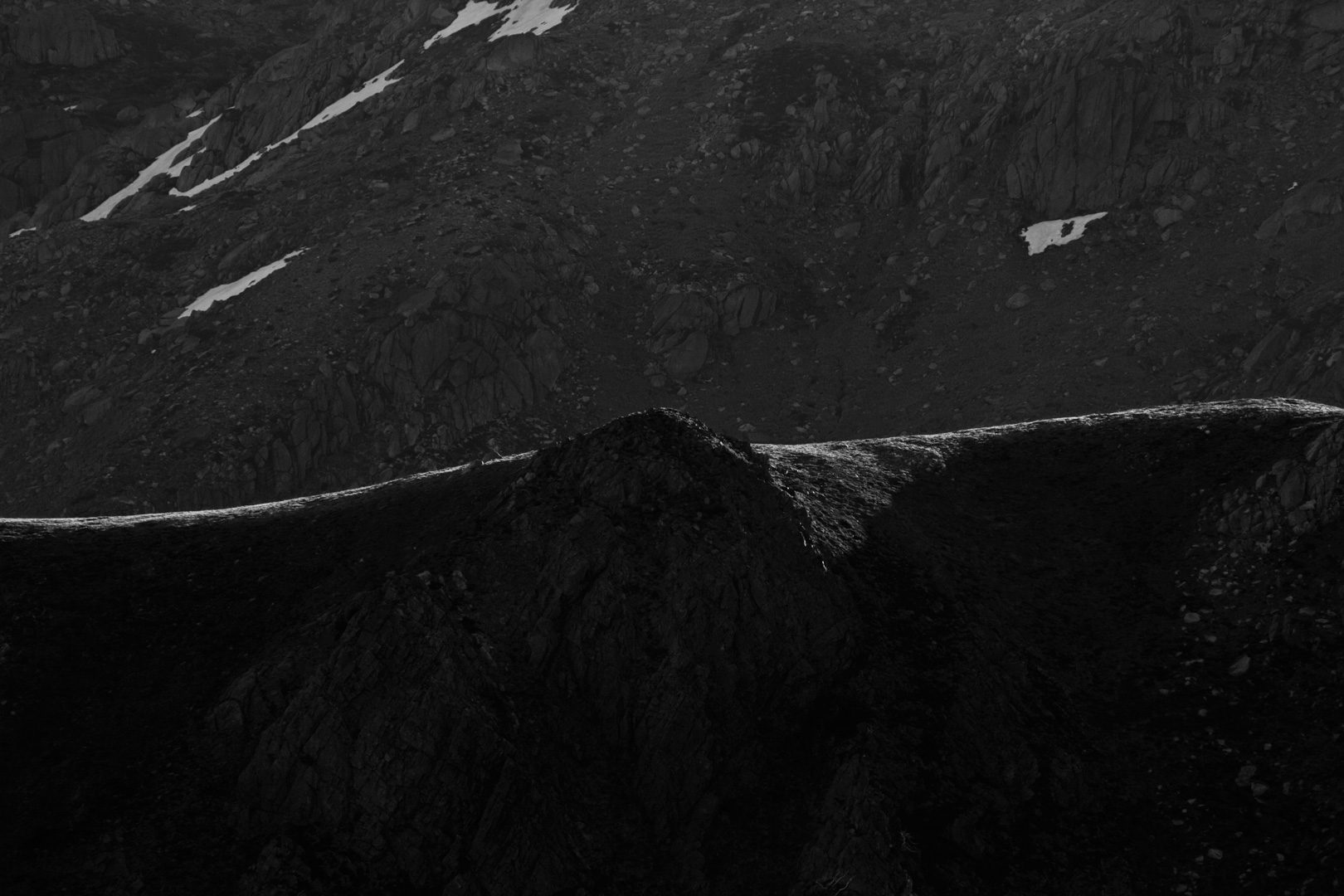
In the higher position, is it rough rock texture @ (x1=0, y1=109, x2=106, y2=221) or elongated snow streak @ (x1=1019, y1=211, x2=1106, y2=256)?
rough rock texture @ (x1=0, y1=109, x2=106, y2=221)

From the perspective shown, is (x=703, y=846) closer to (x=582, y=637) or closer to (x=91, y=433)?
(x=582, y=637)

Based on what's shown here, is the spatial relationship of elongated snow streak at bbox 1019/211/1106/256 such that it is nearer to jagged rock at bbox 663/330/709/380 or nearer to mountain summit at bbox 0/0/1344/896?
mountain summit at bbox 0/0/1344/896

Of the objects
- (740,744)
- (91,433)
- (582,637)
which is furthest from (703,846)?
(91,433)

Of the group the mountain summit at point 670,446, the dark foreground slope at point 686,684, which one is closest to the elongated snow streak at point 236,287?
the mountain summit at point 670,446

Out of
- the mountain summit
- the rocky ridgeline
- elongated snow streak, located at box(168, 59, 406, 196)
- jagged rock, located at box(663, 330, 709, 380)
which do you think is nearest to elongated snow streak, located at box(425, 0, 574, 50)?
the mountain summit

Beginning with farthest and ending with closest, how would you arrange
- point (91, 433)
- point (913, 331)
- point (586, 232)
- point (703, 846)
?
point (586, 232) < point (913, 331) < point (91, 433) < point (703, 846)

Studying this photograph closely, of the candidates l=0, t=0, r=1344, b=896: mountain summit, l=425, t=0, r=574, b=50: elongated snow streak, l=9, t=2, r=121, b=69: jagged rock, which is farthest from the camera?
l=9, t=2, r=121, b=69: jagged rock

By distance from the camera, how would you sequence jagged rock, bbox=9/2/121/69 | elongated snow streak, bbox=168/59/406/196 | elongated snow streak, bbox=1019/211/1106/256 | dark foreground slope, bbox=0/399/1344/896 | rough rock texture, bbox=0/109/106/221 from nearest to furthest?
dark foreground slope, bbox=0/399/1344/896, elongated snow streak, bbox=1019/211/1106/256, elongated snow streak, bbox=168/59/406/196, rough rock texture, bbox=0/109/106/221, jagged rock, bbox=9/2/121/69
